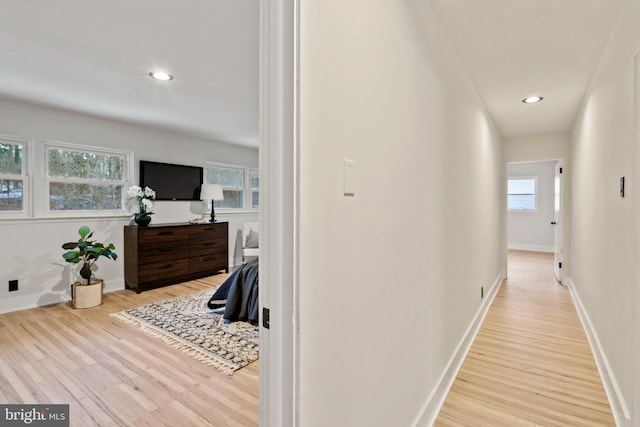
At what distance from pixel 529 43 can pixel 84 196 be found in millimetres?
5065

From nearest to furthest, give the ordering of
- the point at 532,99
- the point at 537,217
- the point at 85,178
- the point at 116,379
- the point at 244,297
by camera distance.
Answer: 1. the point at 116,379
2. the point at 244,297
3. the point at 532,99
4. the point at 85,178
5. the point at 537,217

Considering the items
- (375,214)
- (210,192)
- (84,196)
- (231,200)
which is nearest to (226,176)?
(231,200)

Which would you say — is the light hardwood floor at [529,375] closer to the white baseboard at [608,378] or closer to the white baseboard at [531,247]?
the white baseboard at [608,378]

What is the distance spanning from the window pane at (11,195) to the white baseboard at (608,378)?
5.50 meters

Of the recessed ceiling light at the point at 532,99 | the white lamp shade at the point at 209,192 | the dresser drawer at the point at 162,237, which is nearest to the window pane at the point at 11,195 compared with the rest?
the dresser drawer at the point at 162,237

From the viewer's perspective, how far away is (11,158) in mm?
3625

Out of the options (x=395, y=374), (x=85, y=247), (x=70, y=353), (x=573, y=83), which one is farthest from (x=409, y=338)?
(x=85, y=247)

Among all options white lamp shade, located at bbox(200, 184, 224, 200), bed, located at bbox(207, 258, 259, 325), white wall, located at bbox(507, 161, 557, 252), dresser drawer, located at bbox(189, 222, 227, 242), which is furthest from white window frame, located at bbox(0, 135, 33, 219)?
white wall, located at bbox(507, 161, 557, 252)

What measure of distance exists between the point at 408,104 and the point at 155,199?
14.7ft

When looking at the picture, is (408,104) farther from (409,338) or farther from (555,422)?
(555,422)

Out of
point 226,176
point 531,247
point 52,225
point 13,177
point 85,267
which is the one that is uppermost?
point 226,176

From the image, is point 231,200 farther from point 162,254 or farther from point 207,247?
point 162,254

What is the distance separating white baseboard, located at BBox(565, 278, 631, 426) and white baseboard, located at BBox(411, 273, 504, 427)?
83 cm

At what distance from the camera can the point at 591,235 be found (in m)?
2.83
